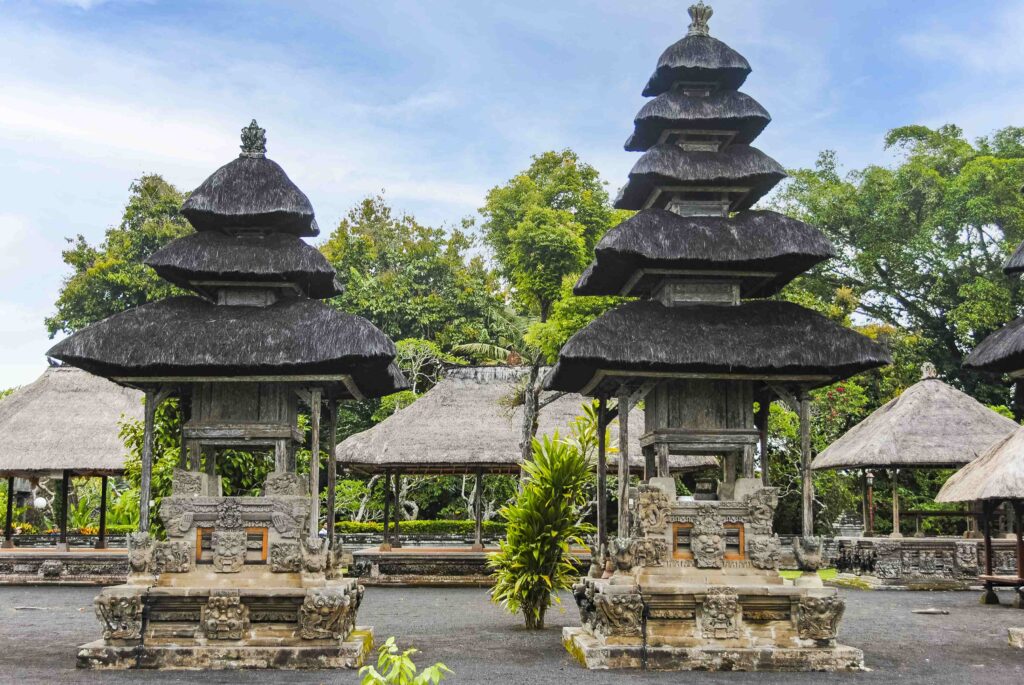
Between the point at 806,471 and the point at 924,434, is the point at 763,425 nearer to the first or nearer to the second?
the point at 806,471

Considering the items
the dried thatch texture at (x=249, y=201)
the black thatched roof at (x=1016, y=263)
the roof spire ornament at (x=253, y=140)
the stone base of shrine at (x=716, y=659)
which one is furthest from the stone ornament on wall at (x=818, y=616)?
the roof spire ornament at (x=253, y=140)

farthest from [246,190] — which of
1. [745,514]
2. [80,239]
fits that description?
[80,239]

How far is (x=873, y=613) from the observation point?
58.0 ft

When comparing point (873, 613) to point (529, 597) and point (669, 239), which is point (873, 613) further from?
point (669, 239)

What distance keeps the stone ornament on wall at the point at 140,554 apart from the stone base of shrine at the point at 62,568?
13.3 meters

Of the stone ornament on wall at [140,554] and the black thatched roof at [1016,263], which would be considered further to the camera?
the black thatched roof at [1016,263]

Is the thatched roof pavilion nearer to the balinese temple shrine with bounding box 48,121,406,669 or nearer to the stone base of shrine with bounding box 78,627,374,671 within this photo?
the balinese temple shrine with bounding box 48,121,406,669

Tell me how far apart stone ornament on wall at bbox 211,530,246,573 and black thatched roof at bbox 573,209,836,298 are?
5075 mm

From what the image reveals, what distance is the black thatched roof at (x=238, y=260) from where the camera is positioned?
12.5m

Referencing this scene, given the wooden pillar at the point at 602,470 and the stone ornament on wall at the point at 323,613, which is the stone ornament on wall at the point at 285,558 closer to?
the stone ornament on wall at the point at 323,613

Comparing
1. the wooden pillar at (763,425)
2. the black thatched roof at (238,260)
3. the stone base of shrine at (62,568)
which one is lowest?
the stone base of shrine at (62,568)

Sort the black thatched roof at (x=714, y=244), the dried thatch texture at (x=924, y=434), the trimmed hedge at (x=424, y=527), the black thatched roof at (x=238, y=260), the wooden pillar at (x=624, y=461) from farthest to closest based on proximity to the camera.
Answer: the trimmed hedge at (x=424, y=527), the dried thatch texture at (x=924, y=434), the black thatched roof at (x=238, y=260), the black thatched roof at (x=714, y=244), the wooden pillar at (x=624, y=461)

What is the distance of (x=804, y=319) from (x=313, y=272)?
225 inches

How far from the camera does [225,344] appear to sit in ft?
39.5
